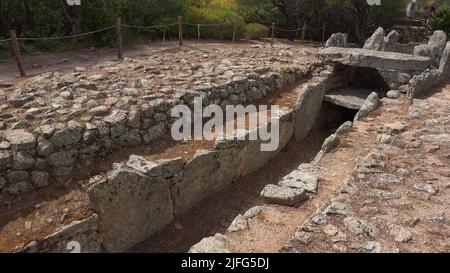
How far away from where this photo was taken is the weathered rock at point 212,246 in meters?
4.61

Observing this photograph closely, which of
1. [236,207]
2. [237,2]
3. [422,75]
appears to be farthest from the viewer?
[237,2]

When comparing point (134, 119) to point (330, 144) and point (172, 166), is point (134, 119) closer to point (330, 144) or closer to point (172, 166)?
point (172, 166)

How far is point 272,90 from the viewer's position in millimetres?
10250

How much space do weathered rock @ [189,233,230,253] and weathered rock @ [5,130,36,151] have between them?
2950mm

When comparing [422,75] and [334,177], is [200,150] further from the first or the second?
[422,75]

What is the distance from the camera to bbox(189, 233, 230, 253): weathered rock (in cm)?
461

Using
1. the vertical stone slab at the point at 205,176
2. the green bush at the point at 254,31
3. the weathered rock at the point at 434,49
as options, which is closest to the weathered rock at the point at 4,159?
the vertical stone slab at the point at 205,176

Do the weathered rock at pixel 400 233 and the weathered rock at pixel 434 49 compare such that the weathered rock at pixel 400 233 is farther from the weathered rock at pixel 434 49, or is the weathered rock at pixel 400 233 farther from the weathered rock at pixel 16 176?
the weathered rock at pixel 434 49

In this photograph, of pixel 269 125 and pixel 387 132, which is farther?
pixel 269 125

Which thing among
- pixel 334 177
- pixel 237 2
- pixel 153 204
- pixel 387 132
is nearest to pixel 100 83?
pixel 153 204

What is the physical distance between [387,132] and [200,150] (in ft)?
11.4

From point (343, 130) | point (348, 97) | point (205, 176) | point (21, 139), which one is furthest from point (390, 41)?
point (21, 139)

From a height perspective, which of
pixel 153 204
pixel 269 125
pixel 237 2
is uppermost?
pixel 237 2

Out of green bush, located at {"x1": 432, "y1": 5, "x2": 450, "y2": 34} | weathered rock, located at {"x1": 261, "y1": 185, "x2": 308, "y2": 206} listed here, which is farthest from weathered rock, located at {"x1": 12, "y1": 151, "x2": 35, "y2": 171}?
green bush, located at {"x1": 432, "y1": 5, "x2": 450, "y2": 34}
